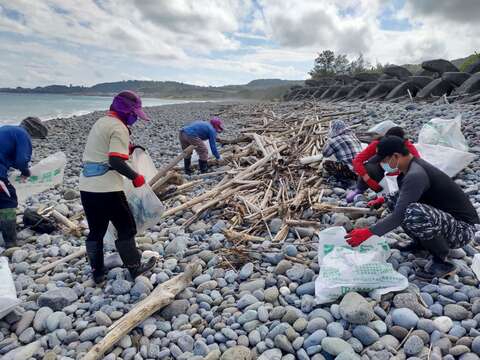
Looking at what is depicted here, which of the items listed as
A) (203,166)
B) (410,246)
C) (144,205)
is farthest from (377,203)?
(203,166)

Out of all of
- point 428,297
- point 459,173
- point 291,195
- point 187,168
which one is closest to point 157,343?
point 428,297

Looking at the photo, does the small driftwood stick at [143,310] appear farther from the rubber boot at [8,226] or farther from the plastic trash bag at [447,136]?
the plastic trash bag at [447,136]

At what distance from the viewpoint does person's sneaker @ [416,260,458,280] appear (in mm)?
3129

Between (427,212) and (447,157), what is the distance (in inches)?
99.4

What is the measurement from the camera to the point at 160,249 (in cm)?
437

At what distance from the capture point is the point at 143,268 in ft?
12.4

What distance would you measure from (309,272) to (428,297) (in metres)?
1.02

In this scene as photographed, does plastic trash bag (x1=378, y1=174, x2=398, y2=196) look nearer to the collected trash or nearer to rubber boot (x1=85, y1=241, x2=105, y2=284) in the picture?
the collected trash

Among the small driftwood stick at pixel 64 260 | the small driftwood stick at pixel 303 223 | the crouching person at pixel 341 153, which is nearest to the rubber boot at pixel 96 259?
the small driftwood stick at pixel 64 260

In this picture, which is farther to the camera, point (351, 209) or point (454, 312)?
point (351, 209)

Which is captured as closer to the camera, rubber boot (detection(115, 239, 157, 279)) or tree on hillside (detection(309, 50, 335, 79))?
rubber boot (detection(115, 239, 157, 279))

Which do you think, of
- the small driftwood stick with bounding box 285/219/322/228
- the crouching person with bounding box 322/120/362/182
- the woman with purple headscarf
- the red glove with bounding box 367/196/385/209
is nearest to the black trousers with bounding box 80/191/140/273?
the woman with purple headscarf

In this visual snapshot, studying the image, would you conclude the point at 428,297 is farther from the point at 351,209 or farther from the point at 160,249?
the point at 160,249

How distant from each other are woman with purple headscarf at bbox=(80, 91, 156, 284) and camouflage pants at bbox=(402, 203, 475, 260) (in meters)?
2.55
